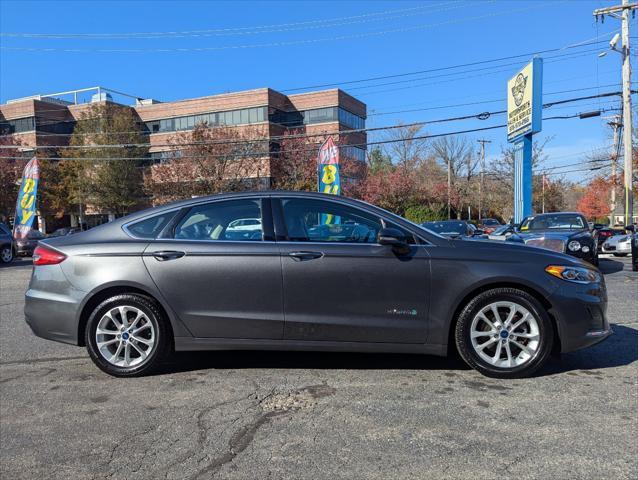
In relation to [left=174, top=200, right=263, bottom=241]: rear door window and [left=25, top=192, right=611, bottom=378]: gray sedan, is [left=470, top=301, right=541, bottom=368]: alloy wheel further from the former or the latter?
[left=174, top=200, right=263, bottom=241]: rear door window

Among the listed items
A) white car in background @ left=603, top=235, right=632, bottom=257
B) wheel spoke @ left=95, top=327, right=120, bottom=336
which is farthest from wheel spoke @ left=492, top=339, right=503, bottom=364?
white car in background @ left=603, top=235, right=632, bottom=257

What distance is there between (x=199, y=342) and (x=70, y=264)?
1352 millimetres

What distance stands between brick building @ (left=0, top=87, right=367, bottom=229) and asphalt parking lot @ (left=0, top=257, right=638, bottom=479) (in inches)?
1678

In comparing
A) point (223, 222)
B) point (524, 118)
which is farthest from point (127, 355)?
point (524, 118)

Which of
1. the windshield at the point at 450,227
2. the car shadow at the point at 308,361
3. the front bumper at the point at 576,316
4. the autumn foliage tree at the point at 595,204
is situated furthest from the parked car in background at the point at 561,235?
the autumn foliage tree at the point at 595,204

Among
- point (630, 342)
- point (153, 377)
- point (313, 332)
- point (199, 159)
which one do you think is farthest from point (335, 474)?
point (199, 159)

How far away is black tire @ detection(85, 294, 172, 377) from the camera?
13.9 ft

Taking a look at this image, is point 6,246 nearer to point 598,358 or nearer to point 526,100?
point 598,358

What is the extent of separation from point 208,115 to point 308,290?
49059 mm

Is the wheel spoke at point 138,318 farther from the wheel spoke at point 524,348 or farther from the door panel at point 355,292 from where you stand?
the wheel spoke at point 524,348

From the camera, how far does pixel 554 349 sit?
4184 millimetres

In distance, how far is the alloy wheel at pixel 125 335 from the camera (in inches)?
168

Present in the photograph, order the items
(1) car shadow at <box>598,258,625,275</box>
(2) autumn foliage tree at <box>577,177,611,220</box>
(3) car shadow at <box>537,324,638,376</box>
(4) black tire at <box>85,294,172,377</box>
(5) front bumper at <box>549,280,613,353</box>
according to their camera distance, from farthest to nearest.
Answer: (2) autumn foliage tree at <box>577,177,611,220</box>, (1) car shadow at <box>598,258,625,275</box>, (3) car shadow at <box>537,324,638,376</box>, (4) black tire at <box>85,294,172,377</box>, (5) front bumper at <box>549,280,613,353</box>

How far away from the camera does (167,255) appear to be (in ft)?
13.9
